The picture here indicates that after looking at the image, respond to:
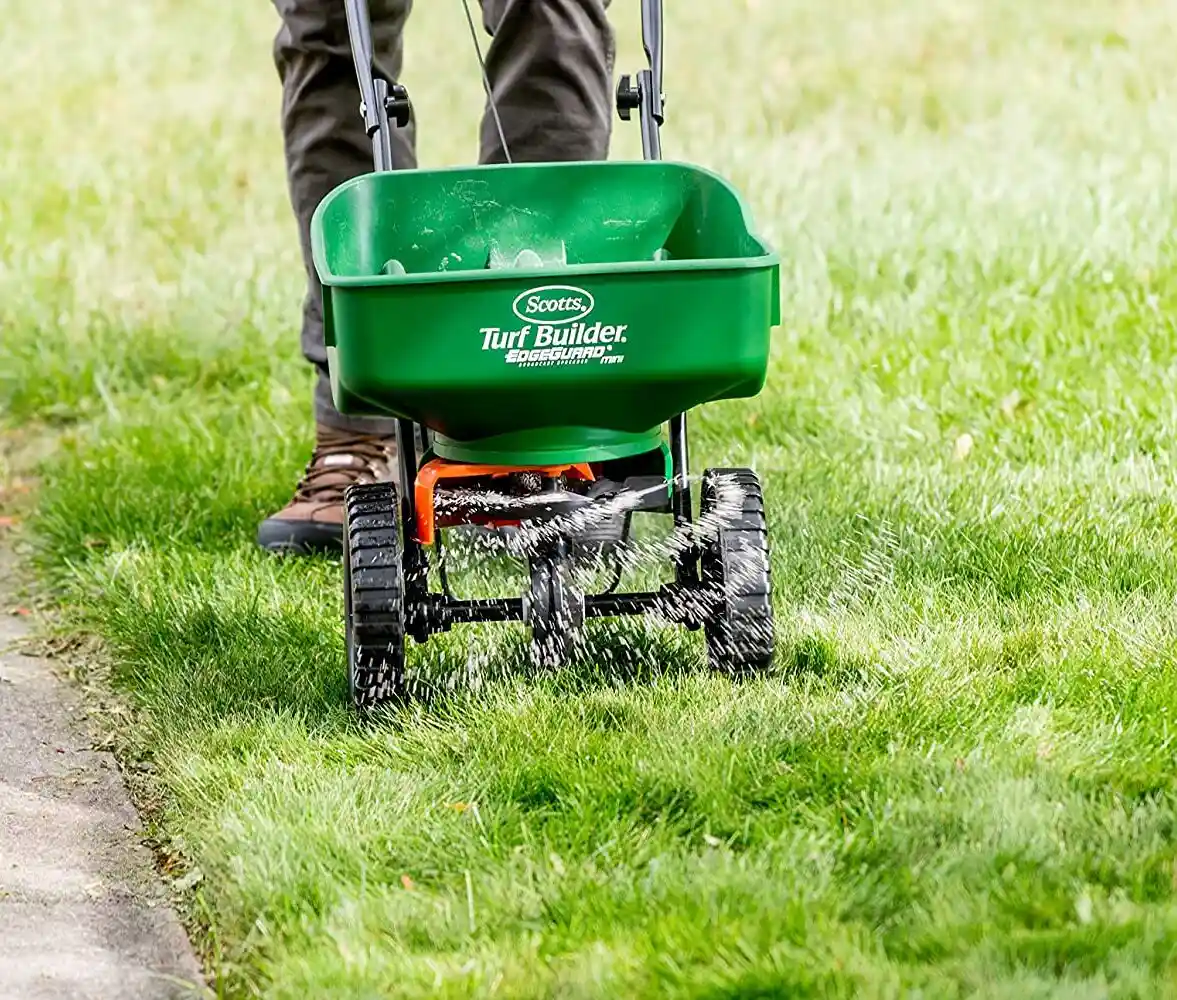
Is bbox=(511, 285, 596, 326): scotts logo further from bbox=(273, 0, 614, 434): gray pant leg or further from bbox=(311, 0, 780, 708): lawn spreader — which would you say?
bbox=(273, 0, 614, 434): gray pant leg

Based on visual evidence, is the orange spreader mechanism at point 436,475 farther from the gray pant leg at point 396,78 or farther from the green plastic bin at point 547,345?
the gray pant leg at point 396,78

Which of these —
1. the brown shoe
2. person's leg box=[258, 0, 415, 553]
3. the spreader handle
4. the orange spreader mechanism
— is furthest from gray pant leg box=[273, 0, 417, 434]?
the orange spreader mechanism

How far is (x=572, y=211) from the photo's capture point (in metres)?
3.23

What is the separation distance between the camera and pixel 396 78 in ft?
12.6

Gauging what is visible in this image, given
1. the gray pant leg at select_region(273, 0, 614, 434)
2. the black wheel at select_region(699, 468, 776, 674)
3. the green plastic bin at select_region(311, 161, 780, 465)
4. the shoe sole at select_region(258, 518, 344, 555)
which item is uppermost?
the gray pant leg at select_region(273, 0, 614, 434)

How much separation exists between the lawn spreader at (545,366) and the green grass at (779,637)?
130mm

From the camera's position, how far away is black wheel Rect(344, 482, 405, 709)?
9.23 ft

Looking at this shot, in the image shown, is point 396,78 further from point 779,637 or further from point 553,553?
point 779,637

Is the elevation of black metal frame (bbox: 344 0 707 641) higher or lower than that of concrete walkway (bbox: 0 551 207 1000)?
higher

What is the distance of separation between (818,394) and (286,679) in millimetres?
1980

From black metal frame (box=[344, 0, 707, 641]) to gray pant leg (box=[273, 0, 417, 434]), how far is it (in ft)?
1.40

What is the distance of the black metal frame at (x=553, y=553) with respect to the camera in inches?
114

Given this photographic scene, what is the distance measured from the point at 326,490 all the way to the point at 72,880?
1452mm

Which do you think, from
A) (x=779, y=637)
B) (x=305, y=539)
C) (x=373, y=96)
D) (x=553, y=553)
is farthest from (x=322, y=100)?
(x=779, y=637)
